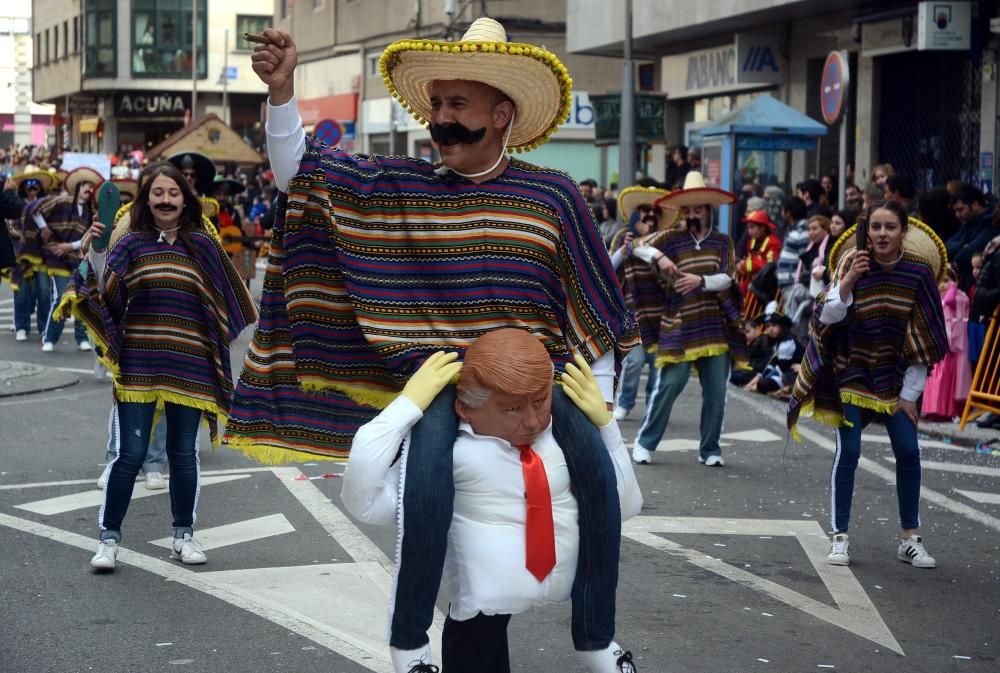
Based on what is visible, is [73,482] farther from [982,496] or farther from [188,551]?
[982,496]

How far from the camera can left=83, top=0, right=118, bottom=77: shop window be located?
235 ft

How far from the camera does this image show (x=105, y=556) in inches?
272

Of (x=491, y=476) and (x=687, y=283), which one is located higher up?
(x=687, y=283)

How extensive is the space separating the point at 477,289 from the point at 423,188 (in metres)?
0.31

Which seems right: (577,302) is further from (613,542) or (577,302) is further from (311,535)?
(311,535)

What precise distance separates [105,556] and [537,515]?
3.52 meters

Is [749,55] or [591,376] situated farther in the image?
[749,55]

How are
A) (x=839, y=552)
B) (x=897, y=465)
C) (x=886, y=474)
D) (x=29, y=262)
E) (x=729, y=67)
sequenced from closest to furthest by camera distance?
1. (x=839, y=552)
2. (x=897, y=465)
3. (x=886, y=474)
4. (x=29, y=262)
5. (x=729, y=67)

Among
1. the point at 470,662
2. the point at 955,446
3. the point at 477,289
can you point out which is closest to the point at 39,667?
the point at 470,662

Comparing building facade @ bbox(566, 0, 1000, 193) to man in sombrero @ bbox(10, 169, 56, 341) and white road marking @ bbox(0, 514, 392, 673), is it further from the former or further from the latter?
white road marking @ bbox(0, 514, 392, 673)

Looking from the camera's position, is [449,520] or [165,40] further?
[165,40]

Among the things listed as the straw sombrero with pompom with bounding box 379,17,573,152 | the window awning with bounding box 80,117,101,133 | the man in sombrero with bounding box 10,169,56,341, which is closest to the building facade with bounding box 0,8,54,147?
the window awning with bounding box 80,117,101,133

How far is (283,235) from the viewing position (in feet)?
13.9

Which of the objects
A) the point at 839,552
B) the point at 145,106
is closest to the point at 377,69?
the point at 839,552
